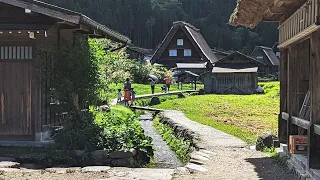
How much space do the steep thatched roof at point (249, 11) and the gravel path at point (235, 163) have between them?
327 centimetres

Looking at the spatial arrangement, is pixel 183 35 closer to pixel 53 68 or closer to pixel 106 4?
pixel 106 4

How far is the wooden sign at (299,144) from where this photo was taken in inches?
368

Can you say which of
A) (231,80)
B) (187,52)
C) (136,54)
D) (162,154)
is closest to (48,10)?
(162,154)

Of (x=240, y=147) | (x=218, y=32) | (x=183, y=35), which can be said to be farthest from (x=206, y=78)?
(x=218, y=32)

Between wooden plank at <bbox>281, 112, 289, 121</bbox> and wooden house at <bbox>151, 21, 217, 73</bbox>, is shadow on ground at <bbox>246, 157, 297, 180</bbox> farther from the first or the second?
wooden house at <bbox>151, 21, 217, 73</bbox>

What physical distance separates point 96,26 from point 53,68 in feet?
6.19

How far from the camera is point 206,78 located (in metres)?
46.0

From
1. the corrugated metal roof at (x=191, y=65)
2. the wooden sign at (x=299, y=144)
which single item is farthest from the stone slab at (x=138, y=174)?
the corrugated metal roof at (x=191, y=65)

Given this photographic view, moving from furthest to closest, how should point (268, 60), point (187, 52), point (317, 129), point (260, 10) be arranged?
point (268, 60) → point (187, 52) → point (260, 10) → point (317, 129)

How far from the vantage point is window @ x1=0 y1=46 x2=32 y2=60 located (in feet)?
40.0

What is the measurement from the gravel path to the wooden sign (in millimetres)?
471

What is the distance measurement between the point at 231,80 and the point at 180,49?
18.1 meters

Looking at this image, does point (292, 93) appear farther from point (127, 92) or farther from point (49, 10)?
point (127, 92)

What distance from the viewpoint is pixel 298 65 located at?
10.3m
